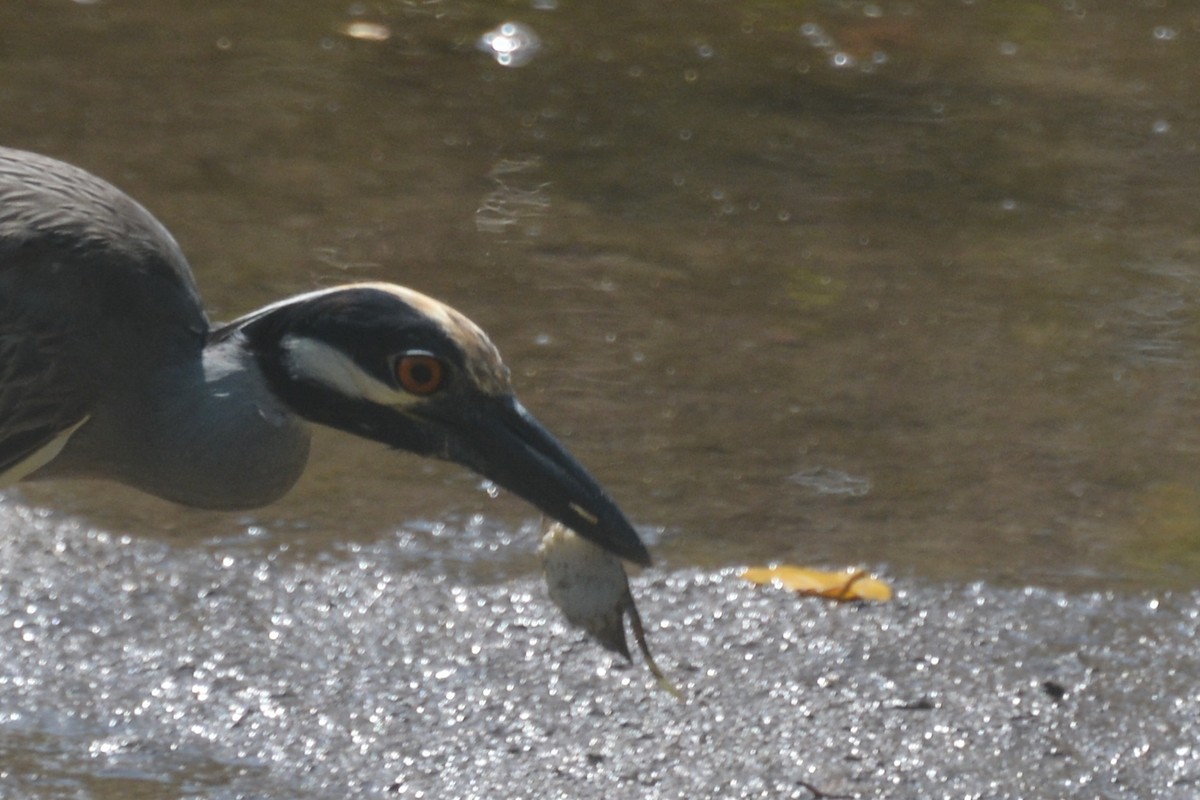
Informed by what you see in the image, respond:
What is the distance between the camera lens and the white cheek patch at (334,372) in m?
3.59

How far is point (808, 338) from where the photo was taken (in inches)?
229

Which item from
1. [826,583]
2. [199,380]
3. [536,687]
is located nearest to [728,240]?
[826,583]

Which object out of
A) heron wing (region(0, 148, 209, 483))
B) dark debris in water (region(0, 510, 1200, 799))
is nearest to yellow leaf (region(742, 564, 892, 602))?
dark debris in water (region(0, 510, 1200, 799))

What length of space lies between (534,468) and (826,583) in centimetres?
123

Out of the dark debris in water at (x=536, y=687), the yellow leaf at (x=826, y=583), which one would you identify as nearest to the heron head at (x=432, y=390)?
the dark debris in water at (x=536, y=687)

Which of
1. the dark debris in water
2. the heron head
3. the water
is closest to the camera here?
the heron head

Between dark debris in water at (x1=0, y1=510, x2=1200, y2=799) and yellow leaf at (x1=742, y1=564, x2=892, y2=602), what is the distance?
1.2 inches

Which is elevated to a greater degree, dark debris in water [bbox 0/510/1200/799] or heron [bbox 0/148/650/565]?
heron [bbox 0/148/650/565]

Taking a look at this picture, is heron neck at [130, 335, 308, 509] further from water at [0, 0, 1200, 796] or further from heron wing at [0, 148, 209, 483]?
water at [0, 0, 1200, 796]

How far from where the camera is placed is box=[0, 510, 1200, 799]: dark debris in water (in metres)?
4.04

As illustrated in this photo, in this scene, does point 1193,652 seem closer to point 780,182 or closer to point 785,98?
point 780,182

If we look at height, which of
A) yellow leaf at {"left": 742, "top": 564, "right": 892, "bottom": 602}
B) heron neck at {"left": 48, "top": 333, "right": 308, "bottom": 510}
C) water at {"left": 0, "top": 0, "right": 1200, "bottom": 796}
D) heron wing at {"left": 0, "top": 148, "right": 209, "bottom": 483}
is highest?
heron wing at {"left": 0, "top": 148, "right": 209, "bottom": 483}

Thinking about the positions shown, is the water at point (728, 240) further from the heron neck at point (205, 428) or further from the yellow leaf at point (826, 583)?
the heron neck at point (205, 428)

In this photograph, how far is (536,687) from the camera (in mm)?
4312
